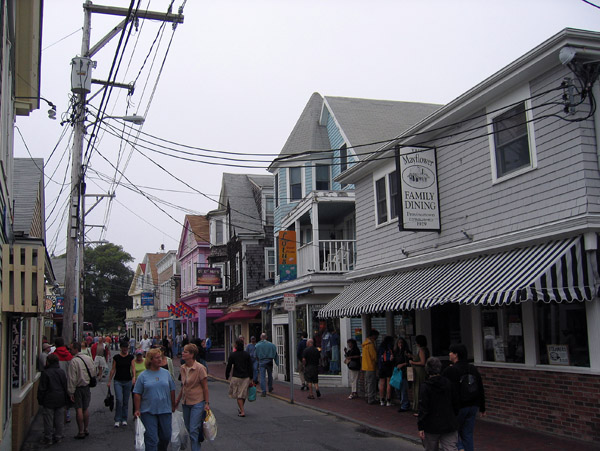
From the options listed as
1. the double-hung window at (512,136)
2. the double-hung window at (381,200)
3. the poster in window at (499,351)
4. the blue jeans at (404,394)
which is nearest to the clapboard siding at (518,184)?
the double-hung window at (512,136)

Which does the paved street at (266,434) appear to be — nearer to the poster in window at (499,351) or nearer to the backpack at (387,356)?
the backpack at (387,356)

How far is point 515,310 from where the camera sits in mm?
11336

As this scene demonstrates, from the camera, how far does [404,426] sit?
38.3ft

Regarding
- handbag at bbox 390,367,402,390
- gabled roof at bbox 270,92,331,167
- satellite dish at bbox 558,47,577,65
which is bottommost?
handbag at bbox 390,367,402,390

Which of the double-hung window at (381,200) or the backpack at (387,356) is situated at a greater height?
the double-hung window at (381,200)

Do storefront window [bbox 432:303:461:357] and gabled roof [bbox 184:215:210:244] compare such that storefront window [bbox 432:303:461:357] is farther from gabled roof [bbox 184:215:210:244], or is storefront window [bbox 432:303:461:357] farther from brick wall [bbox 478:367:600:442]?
gabled roof [bbox 184:215:210:244]

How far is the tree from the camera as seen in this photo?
82.2 meters

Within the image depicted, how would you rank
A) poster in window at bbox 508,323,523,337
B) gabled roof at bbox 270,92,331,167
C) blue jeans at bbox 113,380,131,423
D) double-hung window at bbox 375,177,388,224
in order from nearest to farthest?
poster in window at bbox 508,323,523,337 → blue jeans at bbox 113,380,131,423 → double-hung window at bbox 375,177,388,224 → gabled roof at bbox 270,92,331,167

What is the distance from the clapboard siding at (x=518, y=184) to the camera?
31.2ft

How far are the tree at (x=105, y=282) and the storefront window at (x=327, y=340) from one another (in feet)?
207

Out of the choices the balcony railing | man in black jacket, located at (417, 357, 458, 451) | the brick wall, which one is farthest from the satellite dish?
the balcony railing

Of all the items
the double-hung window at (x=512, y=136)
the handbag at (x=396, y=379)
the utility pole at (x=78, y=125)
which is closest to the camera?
the double-hung window at (x=512, y=136)

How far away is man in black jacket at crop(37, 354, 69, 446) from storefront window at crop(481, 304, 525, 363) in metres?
8.07

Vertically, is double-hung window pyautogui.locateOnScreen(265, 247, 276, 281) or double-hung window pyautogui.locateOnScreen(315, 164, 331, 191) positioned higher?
double-hung window pyautogui.locateOnScreen(315, 164, 331, 191)
